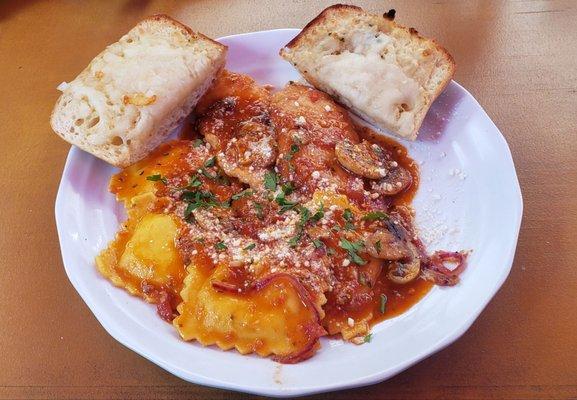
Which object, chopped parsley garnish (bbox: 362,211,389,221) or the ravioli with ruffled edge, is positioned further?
chopped parsley garnish (bbox: 362,211,389,221)

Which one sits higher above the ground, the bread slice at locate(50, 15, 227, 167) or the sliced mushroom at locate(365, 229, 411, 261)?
the bread slice at locate(50, 15, 227, 167)

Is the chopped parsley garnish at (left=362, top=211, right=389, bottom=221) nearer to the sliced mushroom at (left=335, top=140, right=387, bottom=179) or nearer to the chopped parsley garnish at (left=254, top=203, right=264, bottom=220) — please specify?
the sliced mushroom at (left=335, top=140, right=387, bottom=179)

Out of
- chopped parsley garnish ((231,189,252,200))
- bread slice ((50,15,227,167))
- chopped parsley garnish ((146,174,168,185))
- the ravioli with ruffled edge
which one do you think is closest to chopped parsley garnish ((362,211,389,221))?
the ravioli with ruffled edge

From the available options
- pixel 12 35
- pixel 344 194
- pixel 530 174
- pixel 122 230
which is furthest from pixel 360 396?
pixel 12 35

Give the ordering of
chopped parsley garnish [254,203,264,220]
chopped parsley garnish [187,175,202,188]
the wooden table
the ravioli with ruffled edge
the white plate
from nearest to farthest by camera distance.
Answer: the white plate
the ravioli with ruffled edge
the wooden table
chopped parsley garnish [254,203,264,220]
chopped parsley garnish [187,175,202,188]

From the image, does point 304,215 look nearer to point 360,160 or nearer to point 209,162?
point 360,160

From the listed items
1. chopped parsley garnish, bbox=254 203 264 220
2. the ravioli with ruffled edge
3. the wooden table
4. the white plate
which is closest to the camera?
the white plate

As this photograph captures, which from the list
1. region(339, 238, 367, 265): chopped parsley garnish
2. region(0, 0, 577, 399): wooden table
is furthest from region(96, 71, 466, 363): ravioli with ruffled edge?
region(0, 0, 577, 399): wooden table
